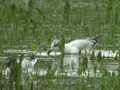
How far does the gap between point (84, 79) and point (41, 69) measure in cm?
47

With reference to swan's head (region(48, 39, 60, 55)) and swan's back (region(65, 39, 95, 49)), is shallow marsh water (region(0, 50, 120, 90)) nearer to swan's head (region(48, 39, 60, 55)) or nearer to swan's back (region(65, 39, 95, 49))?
swan's head (region(48, 39, 60, 55))

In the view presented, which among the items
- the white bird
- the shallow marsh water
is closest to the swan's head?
the white bird

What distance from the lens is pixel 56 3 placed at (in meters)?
8.41

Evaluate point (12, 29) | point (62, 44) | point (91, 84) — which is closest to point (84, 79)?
point (91, 84)

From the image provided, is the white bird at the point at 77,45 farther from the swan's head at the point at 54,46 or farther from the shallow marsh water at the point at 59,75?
the shallow marsh water at the point at 59,75

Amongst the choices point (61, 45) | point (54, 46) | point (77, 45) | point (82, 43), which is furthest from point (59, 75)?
point (82, 43)

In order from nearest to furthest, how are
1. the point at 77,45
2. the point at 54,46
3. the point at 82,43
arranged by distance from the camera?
1. the point at 54,46
2. the point at 77,45
3. the point at 82,43

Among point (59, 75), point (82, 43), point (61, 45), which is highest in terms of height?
point (82, 43)

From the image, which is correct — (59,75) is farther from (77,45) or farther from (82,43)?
(82,43)

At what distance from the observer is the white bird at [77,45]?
569 centimetres

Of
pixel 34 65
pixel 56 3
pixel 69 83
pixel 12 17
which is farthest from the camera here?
pixel 56 3

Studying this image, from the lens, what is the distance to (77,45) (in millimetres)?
5898

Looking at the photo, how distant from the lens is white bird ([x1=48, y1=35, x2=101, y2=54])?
569 centimetres

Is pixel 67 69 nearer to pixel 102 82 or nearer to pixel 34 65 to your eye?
pixel 34 65
